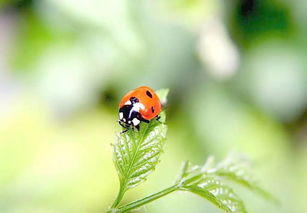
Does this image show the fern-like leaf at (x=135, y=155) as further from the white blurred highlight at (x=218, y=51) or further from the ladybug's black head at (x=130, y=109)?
the white blurred highlight at (x=218, y=51)

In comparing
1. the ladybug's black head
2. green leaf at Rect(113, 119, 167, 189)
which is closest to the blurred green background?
the ladybug's black head

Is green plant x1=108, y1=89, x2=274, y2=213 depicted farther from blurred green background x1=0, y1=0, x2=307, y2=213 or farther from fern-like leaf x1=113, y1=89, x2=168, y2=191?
blurred green background x1=0, y1=0, x2=307, y2=213

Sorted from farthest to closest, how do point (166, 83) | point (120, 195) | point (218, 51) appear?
1. point (166, 83)
2. point (218, 51)
3. point (120, 195)

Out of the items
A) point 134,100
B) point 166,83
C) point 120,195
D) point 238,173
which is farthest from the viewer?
point 166,83

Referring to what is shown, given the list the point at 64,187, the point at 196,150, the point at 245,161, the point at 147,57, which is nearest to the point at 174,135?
the point at 196,150

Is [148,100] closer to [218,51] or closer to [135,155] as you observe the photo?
[135,155]

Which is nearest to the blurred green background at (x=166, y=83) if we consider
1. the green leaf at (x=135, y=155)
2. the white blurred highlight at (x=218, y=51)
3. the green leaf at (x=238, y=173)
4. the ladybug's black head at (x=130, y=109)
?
the white blurred highlight at (x=218, y=51)

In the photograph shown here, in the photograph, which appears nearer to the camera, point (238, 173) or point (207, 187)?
point (207, 187)

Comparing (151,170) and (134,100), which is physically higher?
(134,100)

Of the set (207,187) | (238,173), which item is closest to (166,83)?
(238,173)
